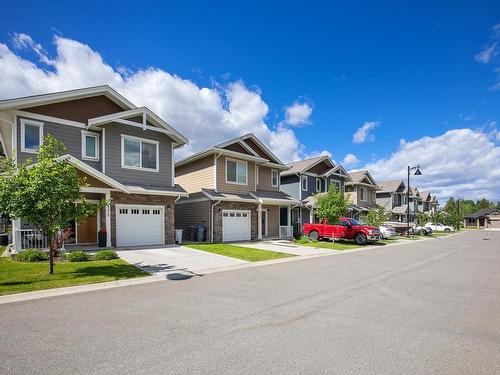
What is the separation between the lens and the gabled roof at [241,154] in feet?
70.2

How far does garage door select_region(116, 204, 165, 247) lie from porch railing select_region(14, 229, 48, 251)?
11.4ft

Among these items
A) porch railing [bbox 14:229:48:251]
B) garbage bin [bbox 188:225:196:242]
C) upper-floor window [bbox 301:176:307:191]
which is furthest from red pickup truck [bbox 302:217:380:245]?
porch railing [bbox 14:229:48:251]

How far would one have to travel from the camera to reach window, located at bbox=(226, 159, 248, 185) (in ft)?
73.7

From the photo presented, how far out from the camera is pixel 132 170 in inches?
696

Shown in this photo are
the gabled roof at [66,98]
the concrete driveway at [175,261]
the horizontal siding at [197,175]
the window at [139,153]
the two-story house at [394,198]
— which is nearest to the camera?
the concrete driveway at [175,261]

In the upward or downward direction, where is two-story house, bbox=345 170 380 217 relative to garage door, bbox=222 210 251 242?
upward

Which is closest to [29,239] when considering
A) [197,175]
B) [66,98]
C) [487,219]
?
[66,98]

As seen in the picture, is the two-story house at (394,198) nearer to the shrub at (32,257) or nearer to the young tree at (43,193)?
the shrub at (32,257)

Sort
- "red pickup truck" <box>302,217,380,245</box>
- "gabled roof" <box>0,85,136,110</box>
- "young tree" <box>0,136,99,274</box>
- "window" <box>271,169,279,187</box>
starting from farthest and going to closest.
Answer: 1. "window" <box>271,169,279,187</box>
2. "red pickup truck" <box>302,217,380,245</box>
3. "gabled roof" <box>0,85,136,110</box>
4. "young tree" <box>0,136,99,274</box>

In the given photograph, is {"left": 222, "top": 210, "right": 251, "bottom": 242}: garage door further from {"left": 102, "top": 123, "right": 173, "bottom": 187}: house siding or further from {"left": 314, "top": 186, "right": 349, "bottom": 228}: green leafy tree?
{"left": 314, "top": 186, "right": 349, "bottom": 228}: green leafy tree

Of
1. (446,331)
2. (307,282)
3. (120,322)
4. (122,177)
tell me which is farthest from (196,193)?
(446,331)

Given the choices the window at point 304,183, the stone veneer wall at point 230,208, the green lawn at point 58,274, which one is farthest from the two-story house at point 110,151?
the window at point 304,183

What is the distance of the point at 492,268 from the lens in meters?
12.5

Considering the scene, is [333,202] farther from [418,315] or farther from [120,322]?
[120,322]
